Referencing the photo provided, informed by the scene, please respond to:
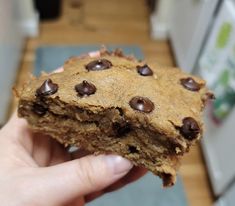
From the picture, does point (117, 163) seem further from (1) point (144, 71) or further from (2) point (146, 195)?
(2) point (146, 195)

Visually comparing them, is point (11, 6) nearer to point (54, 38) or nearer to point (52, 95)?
point (54, 38)

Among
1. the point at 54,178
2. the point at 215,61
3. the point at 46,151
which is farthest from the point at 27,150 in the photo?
the point at 215,61

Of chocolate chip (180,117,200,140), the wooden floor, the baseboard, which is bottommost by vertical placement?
the wooden floor

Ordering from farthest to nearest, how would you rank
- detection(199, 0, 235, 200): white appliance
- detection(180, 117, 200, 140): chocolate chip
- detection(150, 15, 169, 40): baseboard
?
1. detection(150, 15, 169, 40): baseboard
2. detection(199, 0, 235, 200): white appliance
3. detection(180, 117, 200, 140): chocolate chip

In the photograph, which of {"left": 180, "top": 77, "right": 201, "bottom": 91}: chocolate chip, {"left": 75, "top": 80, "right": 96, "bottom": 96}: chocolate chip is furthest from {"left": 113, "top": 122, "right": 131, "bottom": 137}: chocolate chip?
{"left": 180, "top": 77, "right": 201, "bottom": 91}: chocolate chip

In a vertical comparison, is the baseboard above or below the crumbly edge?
below

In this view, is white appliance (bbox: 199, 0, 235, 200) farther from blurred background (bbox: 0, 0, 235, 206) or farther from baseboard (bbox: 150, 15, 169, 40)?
baseboard (bbox: 150, 15, 169, 40)

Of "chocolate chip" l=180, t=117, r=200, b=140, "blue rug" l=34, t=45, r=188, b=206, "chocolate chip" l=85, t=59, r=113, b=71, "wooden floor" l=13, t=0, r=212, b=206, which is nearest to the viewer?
"chocolate chip" l=180, t=117, r=200, b=140
